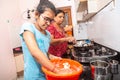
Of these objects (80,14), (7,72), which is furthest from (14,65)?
(80,14)

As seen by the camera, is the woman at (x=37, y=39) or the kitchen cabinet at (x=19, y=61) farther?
the kitchen cabinet at (x=19, y=61)

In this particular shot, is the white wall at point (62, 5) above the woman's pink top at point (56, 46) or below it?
above

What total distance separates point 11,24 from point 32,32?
7.66 ft

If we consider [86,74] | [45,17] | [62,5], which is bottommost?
[86,74]

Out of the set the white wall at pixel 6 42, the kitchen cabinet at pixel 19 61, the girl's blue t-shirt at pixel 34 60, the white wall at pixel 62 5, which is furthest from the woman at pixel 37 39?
the kitchen cabinet at pixel 19 61

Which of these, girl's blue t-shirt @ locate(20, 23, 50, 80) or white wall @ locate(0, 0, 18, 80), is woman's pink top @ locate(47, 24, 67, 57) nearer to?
girl's blue t-shirt @ locate(20, 23, 50, 80)

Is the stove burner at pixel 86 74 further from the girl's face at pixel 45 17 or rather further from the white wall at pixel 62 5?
the white wall at pixel 62 5

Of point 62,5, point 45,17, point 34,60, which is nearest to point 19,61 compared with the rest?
point 62,5

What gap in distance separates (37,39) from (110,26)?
2.67 ft

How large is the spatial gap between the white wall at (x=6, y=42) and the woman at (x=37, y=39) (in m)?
1.97

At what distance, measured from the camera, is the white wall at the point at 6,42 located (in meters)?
2.90

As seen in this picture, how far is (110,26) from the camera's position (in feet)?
5.10

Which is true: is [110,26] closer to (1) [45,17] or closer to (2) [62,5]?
(1) [45,17]

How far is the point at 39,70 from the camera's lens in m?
1.09
